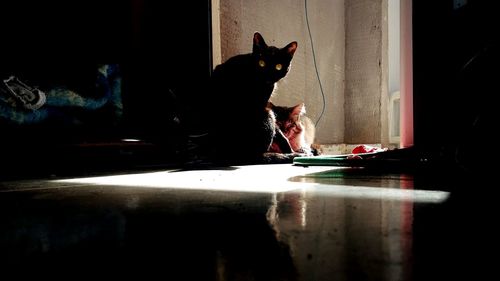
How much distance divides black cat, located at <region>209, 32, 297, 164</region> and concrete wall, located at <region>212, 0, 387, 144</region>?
0.94m

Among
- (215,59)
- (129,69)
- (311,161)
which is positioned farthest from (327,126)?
(129,69)

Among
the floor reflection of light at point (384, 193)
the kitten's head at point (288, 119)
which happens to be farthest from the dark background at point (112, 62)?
the floor reflection of light at point (384, 193)

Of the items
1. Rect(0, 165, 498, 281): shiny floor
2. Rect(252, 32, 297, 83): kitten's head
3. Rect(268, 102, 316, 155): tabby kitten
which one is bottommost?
Rect(0, 165, 498, 281): shiny floor

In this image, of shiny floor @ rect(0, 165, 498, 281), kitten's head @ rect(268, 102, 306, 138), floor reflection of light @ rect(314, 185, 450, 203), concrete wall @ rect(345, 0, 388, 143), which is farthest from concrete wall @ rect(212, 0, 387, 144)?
shiny floor @ rect(0, 165, 498, 281)

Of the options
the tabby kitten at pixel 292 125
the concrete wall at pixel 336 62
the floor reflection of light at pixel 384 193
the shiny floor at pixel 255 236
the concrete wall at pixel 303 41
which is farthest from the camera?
the concrete wall at pixel 336 62

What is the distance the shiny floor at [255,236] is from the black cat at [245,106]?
4.24 feet

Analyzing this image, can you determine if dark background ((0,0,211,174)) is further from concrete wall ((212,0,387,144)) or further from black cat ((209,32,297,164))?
concrete wall ((212,0,387,144))

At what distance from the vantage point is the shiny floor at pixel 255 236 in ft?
1.08

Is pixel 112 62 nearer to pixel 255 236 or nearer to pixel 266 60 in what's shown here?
pixel 266 60

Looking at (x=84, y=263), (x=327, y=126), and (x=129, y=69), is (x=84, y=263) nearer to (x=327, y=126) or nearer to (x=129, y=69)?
(x=129, y=69)

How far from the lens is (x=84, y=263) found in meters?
0.35

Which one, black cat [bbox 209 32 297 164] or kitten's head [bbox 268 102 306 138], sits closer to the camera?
black cat [bbox 209 32 297 164]

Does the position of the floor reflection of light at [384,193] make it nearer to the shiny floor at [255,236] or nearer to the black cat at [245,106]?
the shiny floor at [255,236]

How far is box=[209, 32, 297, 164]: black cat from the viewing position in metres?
2.10
